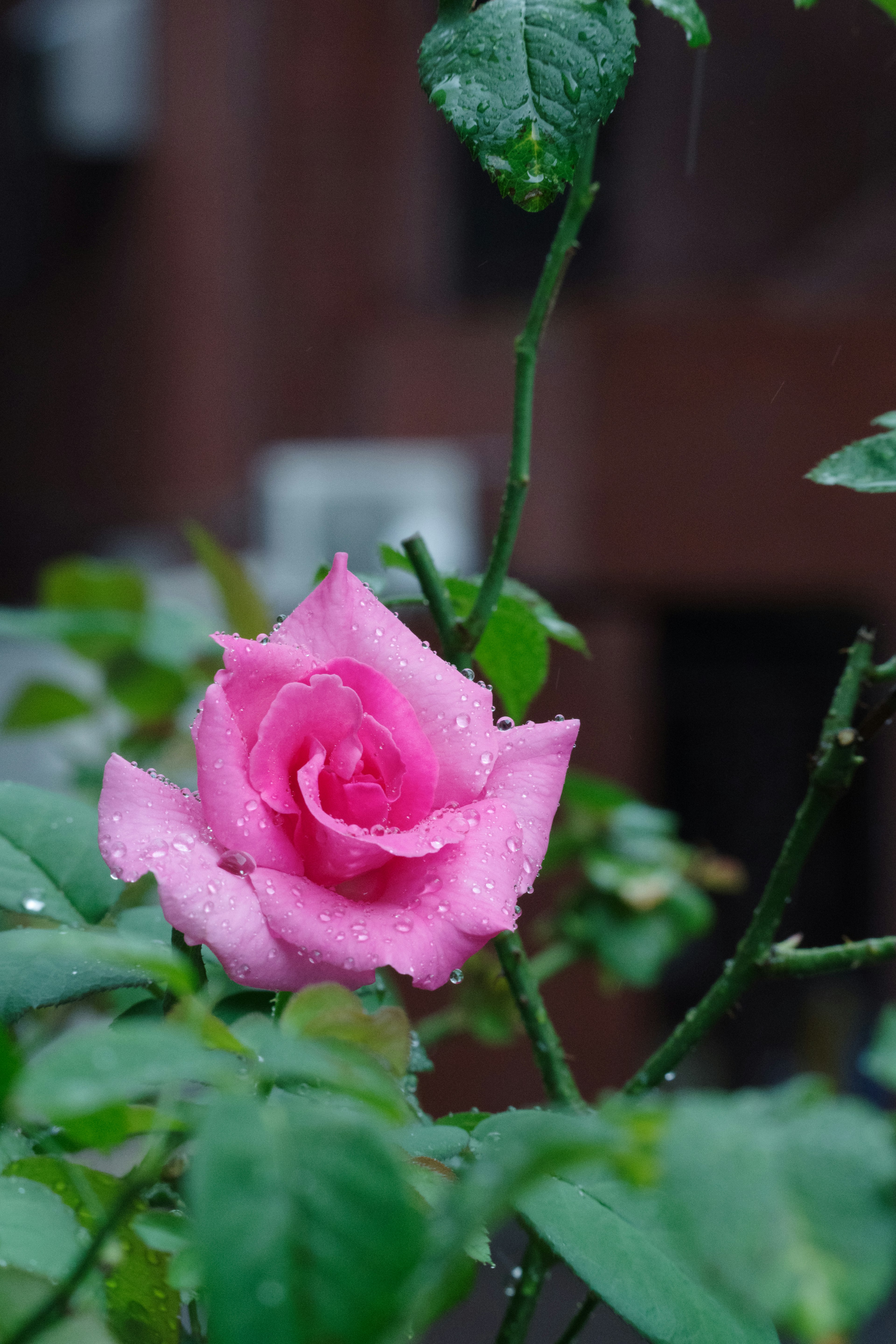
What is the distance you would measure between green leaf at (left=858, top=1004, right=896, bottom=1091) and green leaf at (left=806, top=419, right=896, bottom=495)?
150 millimetres

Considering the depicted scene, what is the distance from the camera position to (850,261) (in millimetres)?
1946

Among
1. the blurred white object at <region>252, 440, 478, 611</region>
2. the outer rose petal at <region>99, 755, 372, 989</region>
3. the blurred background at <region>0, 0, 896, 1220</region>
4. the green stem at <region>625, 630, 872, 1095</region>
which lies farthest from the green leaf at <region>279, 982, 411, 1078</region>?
the blurred white object at <region>252, 440, 478, 611</region>

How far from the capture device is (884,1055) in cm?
14

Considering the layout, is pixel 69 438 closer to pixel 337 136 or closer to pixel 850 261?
pixel 337 136

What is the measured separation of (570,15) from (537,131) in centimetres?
3

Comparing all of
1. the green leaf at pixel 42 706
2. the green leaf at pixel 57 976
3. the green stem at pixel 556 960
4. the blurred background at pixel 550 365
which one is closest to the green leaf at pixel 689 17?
the green leaf at pixel 57 976

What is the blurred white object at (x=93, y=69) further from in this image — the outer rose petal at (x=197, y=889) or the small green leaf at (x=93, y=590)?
the outer rose petal at (x=197, y=889)

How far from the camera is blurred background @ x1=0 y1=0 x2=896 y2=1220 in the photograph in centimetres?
180

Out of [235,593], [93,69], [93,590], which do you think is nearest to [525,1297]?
[235,593]

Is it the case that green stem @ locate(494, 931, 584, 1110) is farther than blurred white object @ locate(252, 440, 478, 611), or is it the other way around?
blurred white object @ locate(252, 440, 478, 611)

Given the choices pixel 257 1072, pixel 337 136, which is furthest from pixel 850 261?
pixel 257 1072

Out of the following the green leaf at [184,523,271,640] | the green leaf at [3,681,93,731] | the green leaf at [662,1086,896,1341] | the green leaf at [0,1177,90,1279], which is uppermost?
the green leaf at [662,1086,896,1341]

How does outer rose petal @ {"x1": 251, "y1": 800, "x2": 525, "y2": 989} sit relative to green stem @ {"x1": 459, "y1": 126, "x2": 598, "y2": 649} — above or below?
below

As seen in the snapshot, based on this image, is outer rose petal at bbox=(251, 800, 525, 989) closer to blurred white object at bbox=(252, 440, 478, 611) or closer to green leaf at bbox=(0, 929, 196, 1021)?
green leaf at bbox=(0, 929, 196, 1021)
